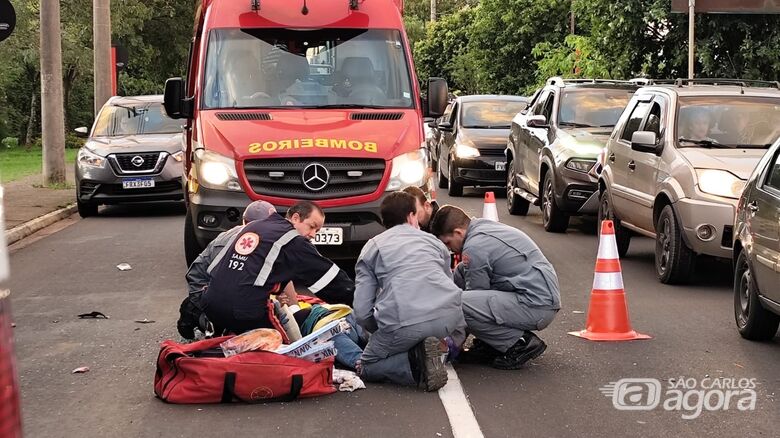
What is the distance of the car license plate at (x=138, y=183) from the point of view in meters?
18.8

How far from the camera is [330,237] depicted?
1120 cm

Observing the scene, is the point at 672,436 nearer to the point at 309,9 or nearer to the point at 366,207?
the point at 366,207

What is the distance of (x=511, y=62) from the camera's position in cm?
4300

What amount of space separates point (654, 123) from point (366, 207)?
3301mm

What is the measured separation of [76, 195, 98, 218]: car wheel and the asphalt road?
21.5 feet

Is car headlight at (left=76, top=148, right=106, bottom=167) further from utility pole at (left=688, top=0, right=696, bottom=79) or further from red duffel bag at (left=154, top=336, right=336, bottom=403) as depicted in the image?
red duffel bag at (left=154, top=336, right=336, bottom=403)

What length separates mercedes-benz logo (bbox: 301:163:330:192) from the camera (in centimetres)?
1127

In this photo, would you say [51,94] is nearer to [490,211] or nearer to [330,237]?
[330,237]

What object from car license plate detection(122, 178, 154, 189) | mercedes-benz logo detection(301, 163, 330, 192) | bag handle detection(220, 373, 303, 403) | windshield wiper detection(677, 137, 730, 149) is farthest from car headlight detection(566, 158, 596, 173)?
bag handle detection(220, 373, 303, 403)

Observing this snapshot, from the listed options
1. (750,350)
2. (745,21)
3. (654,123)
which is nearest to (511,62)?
(745,21)

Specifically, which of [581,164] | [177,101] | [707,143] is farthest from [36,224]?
[707,143]

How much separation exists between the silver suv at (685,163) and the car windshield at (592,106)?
316 cm

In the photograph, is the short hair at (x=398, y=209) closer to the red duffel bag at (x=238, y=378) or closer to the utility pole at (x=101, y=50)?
the red duffel bag at (x=238, y=378)

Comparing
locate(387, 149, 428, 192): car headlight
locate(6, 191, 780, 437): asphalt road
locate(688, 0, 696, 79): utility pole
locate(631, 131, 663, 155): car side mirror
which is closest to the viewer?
locate(6, 191, 780, 437): asphalt road
